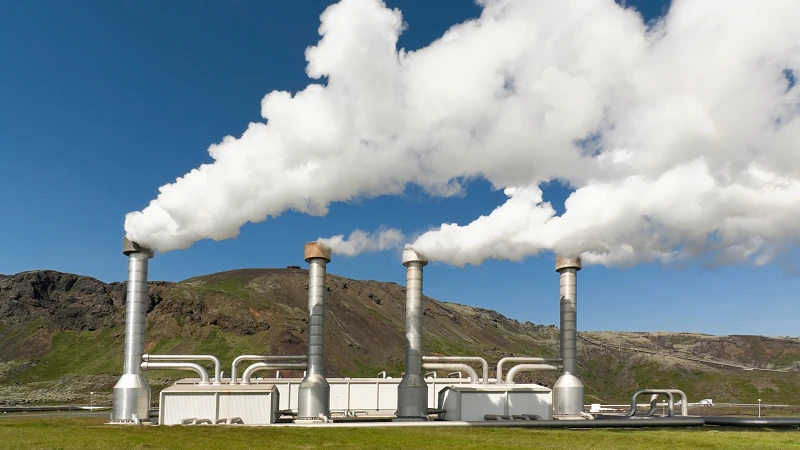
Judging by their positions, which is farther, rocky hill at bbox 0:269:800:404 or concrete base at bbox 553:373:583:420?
rocky hill at bbox 0:269:800:404

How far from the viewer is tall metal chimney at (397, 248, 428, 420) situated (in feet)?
147

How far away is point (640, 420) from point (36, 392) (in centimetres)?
11042

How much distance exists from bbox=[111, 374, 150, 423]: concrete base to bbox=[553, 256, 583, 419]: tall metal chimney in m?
28.3

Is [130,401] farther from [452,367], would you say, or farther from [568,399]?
[568,399]

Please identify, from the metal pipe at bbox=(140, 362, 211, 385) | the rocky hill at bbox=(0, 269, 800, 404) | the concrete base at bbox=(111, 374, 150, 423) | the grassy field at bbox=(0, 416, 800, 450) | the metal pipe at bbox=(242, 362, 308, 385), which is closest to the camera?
the grassy field at bbox=(0, 416, 800, 450)

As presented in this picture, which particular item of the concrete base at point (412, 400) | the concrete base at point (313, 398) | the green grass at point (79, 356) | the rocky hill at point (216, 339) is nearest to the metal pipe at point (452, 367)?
the concrete base at point (412, 400)

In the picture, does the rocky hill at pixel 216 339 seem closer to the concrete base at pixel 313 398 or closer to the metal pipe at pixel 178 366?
the metal pipe at pixel 178 366

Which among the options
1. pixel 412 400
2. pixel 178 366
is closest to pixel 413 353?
pixel 412 400

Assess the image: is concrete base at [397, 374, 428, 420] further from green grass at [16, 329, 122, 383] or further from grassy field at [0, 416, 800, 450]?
green grass at [16, 329, 122, 383]

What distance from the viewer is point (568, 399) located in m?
46.9

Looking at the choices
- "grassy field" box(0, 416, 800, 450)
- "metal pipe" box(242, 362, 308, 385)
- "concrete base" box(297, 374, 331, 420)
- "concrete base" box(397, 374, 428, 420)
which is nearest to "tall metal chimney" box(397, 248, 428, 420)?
"concrete base" box(397, 374, 428, 420)

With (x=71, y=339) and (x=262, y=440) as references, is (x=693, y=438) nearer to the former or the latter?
(x=262, y=440)

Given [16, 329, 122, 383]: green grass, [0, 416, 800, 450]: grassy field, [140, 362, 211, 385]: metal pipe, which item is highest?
[140, 362, 211, 385]: metal pipe

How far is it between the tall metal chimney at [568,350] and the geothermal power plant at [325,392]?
7 centimetres
